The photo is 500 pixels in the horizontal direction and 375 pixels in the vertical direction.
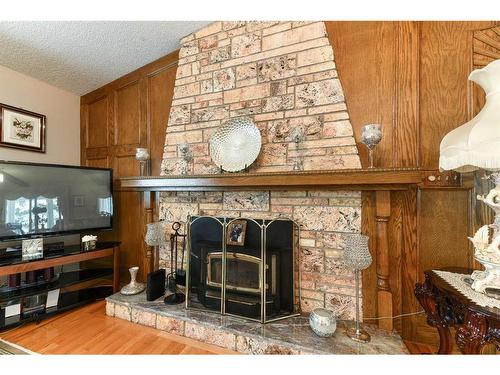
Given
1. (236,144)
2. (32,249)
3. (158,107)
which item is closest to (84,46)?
(158,107)

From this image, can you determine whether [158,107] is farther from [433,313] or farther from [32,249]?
[433,313]

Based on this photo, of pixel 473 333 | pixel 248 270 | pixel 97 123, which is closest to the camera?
pixel 473 333

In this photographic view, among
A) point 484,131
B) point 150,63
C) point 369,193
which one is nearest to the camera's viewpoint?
point 484,131

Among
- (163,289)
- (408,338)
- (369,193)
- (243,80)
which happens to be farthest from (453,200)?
(163,289)

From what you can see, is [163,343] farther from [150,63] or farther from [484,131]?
[150,63]

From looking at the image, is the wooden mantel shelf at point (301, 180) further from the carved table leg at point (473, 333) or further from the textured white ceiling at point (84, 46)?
the textured white ceiling at point (84, 46)

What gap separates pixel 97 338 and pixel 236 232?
1.30 meters

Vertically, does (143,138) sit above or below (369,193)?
above

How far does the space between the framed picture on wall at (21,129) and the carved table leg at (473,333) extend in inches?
145

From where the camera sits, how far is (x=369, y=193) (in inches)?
62.1

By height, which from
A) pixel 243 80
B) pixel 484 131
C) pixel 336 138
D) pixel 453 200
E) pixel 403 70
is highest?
pixel 243 80

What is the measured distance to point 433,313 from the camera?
1203 mm

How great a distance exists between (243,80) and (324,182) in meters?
1.16

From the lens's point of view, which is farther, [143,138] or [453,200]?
[143,138]
